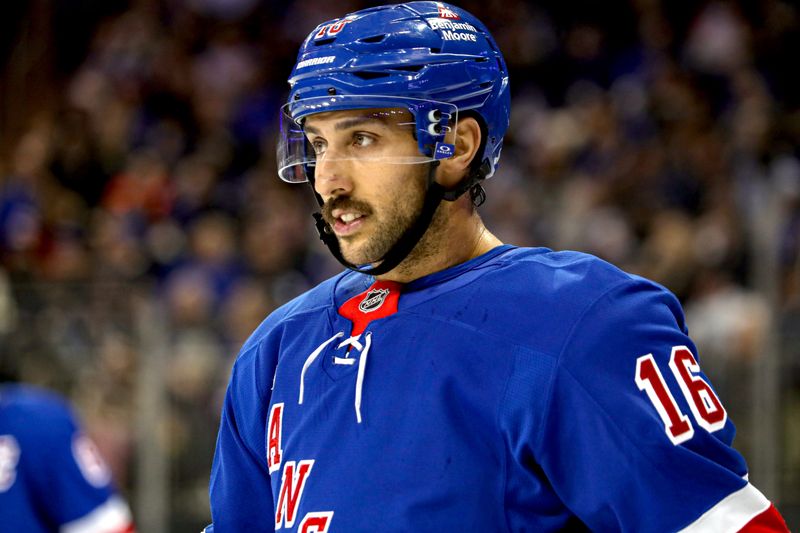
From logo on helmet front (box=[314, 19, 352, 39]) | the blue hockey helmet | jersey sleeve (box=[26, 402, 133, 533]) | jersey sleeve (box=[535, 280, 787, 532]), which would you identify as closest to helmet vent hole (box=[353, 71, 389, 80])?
the blue hockey helmet

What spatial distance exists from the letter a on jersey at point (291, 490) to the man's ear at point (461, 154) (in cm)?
53

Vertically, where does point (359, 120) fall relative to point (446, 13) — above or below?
below

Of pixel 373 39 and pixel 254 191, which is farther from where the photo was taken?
pixel 254 191

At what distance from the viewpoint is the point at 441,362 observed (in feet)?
5.99

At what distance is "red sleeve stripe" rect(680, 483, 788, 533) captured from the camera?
5.40 ft

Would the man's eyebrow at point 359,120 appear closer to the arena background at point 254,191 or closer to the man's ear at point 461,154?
the man's ear at point 461,154

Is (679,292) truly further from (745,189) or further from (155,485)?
(155,485)

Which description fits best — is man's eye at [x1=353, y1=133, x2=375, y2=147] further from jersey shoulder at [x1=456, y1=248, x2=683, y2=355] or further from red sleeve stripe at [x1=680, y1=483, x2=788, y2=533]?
red sleeve stripe at [x1=680, y1=483, x2=788, y2=533]

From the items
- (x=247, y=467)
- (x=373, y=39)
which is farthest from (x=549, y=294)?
(x=247, y=467)

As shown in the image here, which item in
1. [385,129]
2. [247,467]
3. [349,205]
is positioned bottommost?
[247,467]

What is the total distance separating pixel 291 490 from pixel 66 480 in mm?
1768

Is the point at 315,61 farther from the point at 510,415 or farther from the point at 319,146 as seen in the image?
the point at 510,415

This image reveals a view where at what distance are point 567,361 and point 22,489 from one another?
2.23 metres

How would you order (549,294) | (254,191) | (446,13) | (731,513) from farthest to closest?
1. (254,191)
2. (446,13)
3. (549,294)
4. (731,513)
